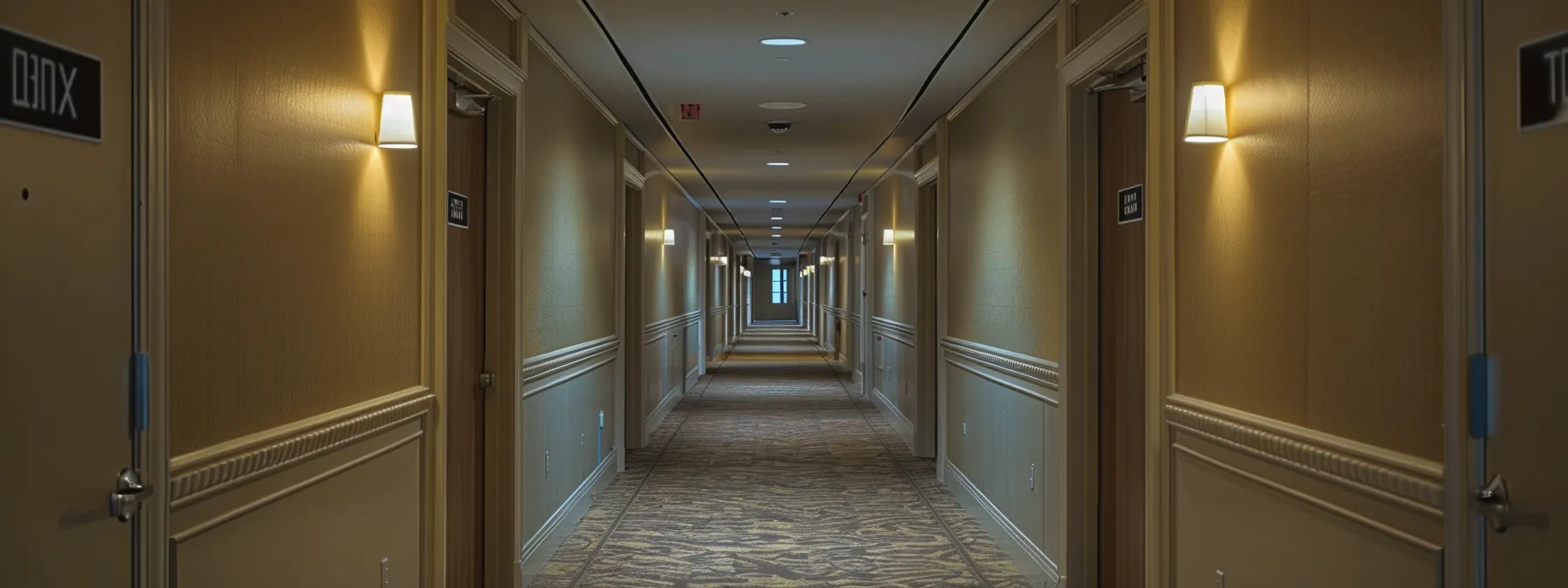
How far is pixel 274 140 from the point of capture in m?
3.00

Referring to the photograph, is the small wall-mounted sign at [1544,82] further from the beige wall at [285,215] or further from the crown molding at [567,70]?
the crown molding at [567,70]

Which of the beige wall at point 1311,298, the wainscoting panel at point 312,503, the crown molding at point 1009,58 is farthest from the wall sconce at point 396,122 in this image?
the crown molding at point 1009,58

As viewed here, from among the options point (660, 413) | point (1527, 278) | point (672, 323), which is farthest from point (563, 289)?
point (672, 323)

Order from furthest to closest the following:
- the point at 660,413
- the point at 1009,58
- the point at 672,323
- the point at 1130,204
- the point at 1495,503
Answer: the point at 672,323
the point at 660,413
the point at 1009,58
the point at 1130,204
the point at 1495,503

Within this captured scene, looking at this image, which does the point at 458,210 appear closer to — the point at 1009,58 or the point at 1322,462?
the point at 1009,58

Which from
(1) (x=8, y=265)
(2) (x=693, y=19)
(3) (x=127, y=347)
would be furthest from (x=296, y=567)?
(2) (x=693, y=19)

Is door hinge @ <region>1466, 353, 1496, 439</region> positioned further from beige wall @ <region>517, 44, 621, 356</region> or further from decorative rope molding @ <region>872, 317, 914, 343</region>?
decorative rope molding @ <region>872, 317, 914, 343</region>

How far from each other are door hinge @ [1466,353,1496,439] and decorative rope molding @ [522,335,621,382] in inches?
174

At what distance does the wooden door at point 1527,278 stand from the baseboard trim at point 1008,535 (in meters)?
3.53

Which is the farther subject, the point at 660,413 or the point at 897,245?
the point at 660,413

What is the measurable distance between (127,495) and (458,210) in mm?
2944

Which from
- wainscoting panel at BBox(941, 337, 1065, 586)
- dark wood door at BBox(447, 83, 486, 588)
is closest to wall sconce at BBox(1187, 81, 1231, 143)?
wainscoting panel at BBox(941, 337, 1065, 586)

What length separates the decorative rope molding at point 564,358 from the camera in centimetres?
612

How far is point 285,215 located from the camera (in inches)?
120
